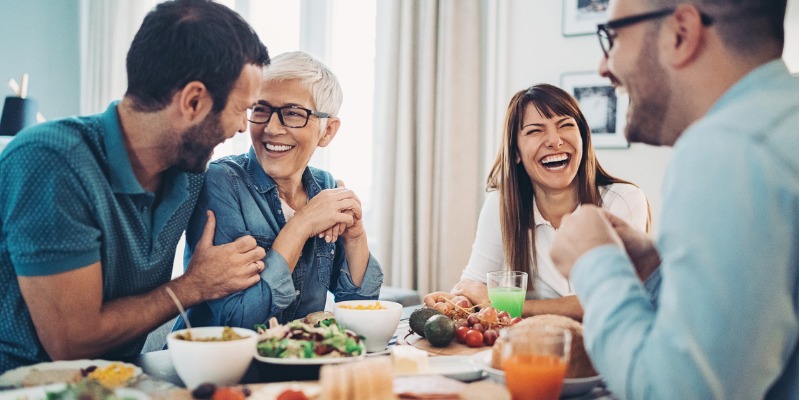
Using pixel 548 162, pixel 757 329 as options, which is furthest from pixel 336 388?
pixel 548 162

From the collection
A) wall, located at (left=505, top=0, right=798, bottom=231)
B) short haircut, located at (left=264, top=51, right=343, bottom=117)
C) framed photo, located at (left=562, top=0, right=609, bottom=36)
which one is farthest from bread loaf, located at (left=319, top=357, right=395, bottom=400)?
framed photo, located at (left=562, top=0, right=609, bottom=36)

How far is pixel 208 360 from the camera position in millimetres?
1106

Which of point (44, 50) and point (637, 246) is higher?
point (44, 50)

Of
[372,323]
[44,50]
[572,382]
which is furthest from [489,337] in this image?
[44,50]

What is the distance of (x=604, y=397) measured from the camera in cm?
112

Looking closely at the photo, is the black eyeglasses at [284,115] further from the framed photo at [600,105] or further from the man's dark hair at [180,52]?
the framed photo at [600,105]

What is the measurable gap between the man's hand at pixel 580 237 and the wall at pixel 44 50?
4938mm

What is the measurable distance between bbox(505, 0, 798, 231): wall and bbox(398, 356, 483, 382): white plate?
8.76 feet

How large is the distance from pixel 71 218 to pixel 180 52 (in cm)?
43

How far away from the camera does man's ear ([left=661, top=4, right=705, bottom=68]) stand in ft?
3.23

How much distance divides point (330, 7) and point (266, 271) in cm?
338

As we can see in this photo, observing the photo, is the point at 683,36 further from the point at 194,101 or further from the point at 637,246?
the point at 194,101

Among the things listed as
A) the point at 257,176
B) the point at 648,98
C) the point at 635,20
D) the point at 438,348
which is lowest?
the point at 438,348

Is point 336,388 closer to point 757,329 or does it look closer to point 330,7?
point 757,329
